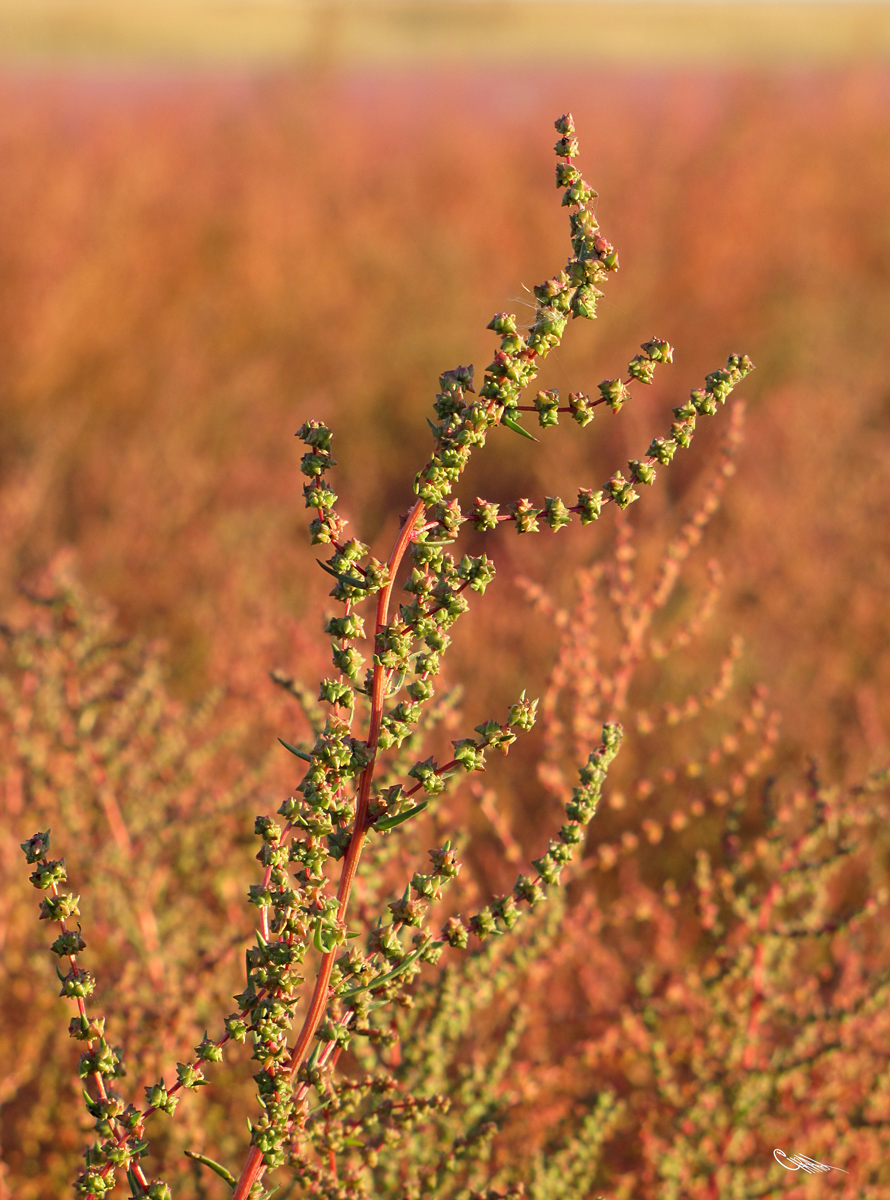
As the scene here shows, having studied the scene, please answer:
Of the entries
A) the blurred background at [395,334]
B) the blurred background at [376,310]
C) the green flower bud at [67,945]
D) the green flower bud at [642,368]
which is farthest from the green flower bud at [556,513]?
the blurred background at [376,310]

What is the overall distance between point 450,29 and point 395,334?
36.6m

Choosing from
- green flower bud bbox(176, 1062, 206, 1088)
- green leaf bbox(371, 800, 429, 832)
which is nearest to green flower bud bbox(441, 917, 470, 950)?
green leaf bbox(371, 800, 429, 832)

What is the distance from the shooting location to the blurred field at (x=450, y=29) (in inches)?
1247

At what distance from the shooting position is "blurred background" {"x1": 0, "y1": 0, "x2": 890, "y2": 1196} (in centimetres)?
396

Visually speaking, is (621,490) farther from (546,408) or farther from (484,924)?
(484,924)

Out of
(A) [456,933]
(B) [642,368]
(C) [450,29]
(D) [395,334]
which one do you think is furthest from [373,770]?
(C) [450,29]

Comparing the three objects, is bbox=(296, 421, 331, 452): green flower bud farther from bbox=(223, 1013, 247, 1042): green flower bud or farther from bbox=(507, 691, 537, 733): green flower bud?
bbox=(223, 1013, 247, 1042): green flower bud

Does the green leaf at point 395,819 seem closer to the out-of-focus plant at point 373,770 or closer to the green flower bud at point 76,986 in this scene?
the out-of-focus plant at point 373,770

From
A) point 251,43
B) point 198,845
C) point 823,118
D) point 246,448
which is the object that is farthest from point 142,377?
point 251,43

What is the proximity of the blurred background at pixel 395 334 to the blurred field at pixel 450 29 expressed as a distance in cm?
2039

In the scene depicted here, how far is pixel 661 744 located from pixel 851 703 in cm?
67

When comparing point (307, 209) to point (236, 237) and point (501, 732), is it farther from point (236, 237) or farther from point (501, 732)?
point (501, 732)

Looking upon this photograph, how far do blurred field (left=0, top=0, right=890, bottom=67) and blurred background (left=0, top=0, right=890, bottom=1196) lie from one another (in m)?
20.4

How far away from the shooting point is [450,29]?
38.9 m
